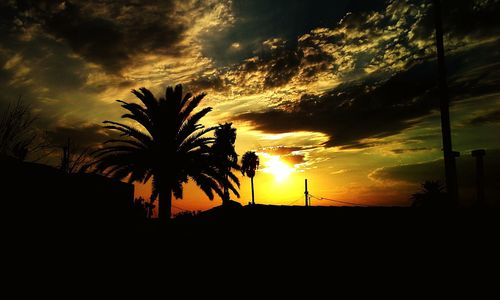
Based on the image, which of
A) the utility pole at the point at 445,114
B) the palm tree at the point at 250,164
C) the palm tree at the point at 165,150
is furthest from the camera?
the palm tree at the point at 250,164

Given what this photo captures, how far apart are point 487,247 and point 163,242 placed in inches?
240

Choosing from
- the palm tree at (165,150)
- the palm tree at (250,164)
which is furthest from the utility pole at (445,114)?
the palm tree at (250,164)

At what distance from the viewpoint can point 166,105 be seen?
17.4 m

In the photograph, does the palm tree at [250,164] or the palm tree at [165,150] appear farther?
the palm tree at [250,164]

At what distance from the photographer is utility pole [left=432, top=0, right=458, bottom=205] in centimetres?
838

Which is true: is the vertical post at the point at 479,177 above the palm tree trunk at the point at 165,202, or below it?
above

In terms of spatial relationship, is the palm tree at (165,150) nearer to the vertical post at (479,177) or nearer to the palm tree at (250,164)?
the vertical post at (479,177)

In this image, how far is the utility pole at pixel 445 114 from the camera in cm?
838

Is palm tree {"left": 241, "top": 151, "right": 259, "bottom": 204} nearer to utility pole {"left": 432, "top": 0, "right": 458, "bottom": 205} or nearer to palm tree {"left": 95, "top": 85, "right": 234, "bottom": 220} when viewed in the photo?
palm tree {"left": 95, "top": 85, "right": 234, "bottom": 220}

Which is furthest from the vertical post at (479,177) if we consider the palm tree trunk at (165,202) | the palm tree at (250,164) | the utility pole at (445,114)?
the palm tree at (250,164)

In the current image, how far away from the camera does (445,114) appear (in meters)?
8.94

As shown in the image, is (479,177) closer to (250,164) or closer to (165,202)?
(165,202)

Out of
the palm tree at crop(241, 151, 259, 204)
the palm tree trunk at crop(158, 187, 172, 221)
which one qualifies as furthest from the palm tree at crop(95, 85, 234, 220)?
the palm tree at crop(241, 151, 259, 204)

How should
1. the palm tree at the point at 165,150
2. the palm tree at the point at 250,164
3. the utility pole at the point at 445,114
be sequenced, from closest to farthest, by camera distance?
1. the utility pole at the point at 445,114
2. the palm tree at the point at 165,150
3. the palm tree at the point at 250,164
